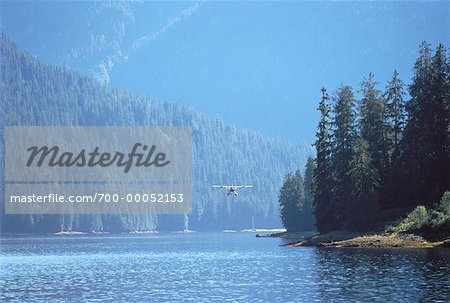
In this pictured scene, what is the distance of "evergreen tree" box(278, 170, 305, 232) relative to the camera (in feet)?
594

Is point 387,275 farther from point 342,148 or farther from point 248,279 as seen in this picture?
point 342,148

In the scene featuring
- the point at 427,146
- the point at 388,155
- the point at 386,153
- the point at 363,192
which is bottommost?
the point at 363,192

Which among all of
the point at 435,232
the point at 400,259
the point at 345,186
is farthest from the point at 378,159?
the point at 400,259

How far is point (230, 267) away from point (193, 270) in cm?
468

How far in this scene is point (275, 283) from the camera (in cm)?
6053

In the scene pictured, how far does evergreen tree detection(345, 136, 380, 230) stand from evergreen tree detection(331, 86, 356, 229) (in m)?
4.62

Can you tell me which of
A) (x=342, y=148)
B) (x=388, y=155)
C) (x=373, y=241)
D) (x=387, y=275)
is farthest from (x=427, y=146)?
(x=387, y=275)

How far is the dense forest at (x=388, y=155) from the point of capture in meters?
110

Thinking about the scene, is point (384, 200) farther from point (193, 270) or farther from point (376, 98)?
point (193, 270)

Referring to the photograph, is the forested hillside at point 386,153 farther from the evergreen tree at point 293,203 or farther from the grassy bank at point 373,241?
the evergreen tree at point 293,203

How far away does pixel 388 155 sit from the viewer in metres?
122

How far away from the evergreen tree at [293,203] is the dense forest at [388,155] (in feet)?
161

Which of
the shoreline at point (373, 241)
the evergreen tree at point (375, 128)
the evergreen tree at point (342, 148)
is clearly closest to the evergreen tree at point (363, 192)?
the shoreline at point (373, 241)

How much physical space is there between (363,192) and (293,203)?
72.7 m
